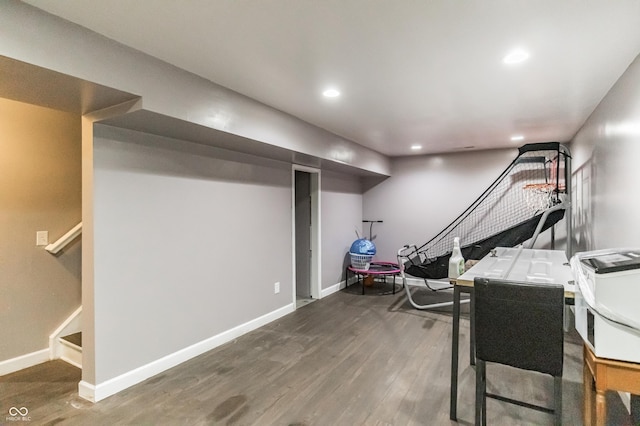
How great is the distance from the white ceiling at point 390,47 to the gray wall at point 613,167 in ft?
0.55

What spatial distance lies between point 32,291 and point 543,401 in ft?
14.5

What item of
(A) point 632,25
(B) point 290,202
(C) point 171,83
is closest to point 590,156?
(A) point 632,25

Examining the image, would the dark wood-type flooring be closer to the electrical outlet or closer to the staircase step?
the staircase step

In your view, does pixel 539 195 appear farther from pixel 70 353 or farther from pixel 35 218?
pixel 35 218

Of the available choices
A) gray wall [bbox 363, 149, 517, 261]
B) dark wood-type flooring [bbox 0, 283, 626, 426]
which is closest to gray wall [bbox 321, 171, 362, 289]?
gray wall [bbox 363, 149, 517, 261]

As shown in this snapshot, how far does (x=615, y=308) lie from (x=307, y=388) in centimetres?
208

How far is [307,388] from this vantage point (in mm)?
2658

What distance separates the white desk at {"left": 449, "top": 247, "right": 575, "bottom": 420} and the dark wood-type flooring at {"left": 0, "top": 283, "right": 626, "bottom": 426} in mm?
367

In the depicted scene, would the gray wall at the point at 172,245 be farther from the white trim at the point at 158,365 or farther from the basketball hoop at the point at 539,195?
the basketball hoop at the point at 539,195

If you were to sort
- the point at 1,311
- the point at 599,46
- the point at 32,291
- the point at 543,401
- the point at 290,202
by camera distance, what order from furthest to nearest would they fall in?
the point at 290,202 < the point at 32,291 < the point at 1,311 < the point at 543,401 < the point at 599,46

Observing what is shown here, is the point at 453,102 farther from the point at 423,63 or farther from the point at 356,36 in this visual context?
the point at 356,36

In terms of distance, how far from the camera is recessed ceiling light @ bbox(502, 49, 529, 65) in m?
2.19

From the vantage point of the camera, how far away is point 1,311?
293 centimetres

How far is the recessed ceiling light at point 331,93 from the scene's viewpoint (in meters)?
2.91
